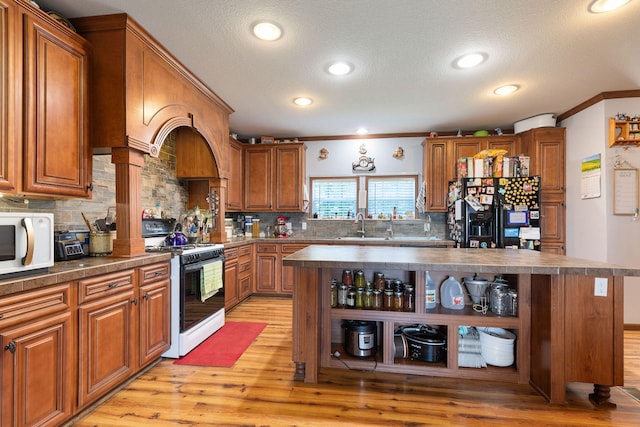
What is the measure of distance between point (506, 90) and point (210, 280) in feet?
11.8

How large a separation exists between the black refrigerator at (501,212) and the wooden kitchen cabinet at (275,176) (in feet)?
7.79

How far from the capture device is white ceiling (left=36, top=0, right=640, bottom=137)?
1.93 metres

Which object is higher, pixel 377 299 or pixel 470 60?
pixel 470 60

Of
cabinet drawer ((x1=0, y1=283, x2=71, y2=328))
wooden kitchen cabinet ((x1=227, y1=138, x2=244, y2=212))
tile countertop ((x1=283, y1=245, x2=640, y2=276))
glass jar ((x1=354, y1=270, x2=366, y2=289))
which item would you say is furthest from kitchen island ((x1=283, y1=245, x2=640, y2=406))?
wooden kitchen cabinet ((x1=227, y1=138, x2=244, y2=212))

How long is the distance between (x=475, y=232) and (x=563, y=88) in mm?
1771

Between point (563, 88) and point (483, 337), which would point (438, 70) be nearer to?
point (563, 88)

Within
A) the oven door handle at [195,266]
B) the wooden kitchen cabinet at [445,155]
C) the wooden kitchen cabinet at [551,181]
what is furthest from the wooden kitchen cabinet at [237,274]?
the wooden kitchen cabinet at [551,181]

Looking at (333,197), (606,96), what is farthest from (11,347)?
(606,96)

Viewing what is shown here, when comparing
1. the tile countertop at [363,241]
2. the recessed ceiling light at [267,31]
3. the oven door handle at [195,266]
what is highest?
the recessed ceiling light at [267,31]

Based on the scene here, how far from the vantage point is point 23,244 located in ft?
4.77

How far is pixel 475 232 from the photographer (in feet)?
12.2

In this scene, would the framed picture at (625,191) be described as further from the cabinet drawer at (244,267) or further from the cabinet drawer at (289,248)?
the cabinet drawer at (244,267)

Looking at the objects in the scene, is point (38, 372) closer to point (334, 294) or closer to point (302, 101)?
point (334, 294)

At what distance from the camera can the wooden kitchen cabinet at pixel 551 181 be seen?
12.8ft
